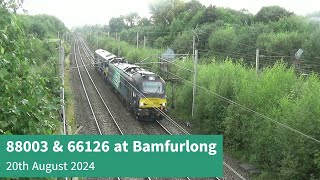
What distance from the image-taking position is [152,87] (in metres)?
22.6

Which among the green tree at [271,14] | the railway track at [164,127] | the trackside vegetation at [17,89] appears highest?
the green tree at [271,14]

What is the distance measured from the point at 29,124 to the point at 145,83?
17242mm

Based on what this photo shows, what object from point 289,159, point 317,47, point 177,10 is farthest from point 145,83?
point 177,10

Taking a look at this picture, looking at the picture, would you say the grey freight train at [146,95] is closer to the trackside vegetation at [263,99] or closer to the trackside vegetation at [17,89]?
the trackside vegetation at [263,99]

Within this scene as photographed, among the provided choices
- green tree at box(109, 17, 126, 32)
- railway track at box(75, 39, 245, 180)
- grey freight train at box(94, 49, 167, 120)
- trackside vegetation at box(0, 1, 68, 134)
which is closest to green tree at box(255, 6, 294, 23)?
railway track at box(75, 39, 245, 180)

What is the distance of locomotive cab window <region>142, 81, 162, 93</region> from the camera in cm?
2236

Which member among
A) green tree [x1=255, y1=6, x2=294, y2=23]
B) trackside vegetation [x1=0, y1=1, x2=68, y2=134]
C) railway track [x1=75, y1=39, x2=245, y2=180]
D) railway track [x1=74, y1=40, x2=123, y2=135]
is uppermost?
green tree [x1=255, y1=6, x2=294, y2=23]

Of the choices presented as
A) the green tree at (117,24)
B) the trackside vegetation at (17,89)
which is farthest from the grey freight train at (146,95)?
the green tree at (117,24)

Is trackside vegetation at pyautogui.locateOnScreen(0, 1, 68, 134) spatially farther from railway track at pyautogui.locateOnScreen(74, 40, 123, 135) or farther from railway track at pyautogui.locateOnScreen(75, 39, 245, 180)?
railway track at pyautogui.locateOnScreen(75, 39, 245, 180)

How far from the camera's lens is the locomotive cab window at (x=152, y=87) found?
22.4m

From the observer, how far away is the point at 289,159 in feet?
44.3

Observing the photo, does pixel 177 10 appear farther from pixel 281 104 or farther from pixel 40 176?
pixel 40 176

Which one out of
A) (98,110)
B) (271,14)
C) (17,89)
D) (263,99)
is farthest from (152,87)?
(271,14)

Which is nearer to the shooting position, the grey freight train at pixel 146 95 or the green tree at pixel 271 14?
the grey freight train at pixel 146 95
